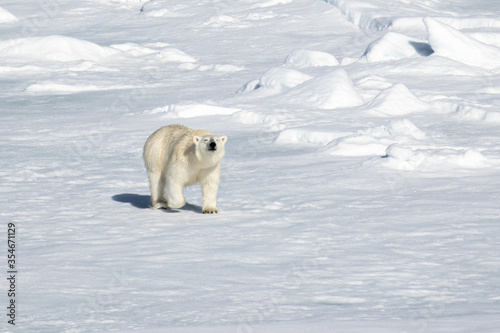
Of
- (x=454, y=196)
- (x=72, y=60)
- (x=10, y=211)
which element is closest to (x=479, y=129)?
(x=454, y=196)

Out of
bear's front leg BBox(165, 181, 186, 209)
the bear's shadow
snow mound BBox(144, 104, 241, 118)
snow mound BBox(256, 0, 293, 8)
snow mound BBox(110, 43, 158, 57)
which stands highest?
bear's front leg BBox(165, 181, 186, 209)

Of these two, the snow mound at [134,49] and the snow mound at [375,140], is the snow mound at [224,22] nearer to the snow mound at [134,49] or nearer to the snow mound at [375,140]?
the snow mound at [134,49]

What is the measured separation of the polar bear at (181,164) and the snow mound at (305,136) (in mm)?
3926

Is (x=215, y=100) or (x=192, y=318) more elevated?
(x=192, y=318)

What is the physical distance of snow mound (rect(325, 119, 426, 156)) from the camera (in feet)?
31.4

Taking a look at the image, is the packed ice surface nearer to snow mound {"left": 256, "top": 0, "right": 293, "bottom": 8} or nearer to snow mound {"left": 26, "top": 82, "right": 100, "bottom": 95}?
snow mound {"left": 26, "top": 82, "right": 100, "bottom": 95}

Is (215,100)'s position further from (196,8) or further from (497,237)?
(196,8)

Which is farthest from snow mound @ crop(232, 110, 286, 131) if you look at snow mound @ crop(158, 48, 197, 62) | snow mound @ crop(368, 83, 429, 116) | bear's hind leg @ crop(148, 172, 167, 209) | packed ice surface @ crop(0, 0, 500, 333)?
snow mound @ crop(158, 48, 197, 62)

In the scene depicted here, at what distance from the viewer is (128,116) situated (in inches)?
526

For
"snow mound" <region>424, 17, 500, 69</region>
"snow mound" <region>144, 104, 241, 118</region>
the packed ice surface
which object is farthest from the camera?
"snow mound" <region>424, 17, 500, 69</region>

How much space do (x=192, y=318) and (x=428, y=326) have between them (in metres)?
1.21

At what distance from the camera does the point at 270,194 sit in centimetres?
754

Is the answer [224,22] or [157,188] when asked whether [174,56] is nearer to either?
[224,22]

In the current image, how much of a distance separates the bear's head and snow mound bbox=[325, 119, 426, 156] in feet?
11.4
